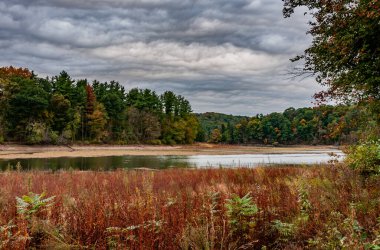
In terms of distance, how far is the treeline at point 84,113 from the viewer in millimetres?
71125

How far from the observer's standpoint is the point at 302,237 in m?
5.61

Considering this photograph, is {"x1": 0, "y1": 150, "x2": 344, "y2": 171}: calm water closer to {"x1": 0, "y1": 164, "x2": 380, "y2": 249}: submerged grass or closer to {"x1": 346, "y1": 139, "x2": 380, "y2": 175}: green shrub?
{"x1": 346, "y1": 139, "x2": 380, "y2": 175}: green shrub

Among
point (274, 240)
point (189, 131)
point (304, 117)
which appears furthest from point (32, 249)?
point (304, 117)

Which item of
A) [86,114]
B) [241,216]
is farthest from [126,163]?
[86,114]

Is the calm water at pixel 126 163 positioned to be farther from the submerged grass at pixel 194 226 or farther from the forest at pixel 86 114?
the submerged grass at pixel 194 226

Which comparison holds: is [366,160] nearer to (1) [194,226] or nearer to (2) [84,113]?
(1) [194,226]

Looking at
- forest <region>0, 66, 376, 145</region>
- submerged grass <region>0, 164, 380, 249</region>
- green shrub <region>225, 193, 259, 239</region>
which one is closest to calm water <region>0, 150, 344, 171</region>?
forest <region>0, 66, 376, 145</region>

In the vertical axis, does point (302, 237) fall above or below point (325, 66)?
below

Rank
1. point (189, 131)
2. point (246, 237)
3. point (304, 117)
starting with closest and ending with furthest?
point (246, 237) < point (189, 131) < point (304, 117)

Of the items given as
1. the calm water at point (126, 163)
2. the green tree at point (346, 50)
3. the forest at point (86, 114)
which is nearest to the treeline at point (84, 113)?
the forest at point (86, 114)

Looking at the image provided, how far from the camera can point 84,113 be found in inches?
3477

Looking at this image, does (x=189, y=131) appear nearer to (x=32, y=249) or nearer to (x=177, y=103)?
(x=177, y=103)

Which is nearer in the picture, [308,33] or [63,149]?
[308,33]

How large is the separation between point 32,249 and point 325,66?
1055 cm
